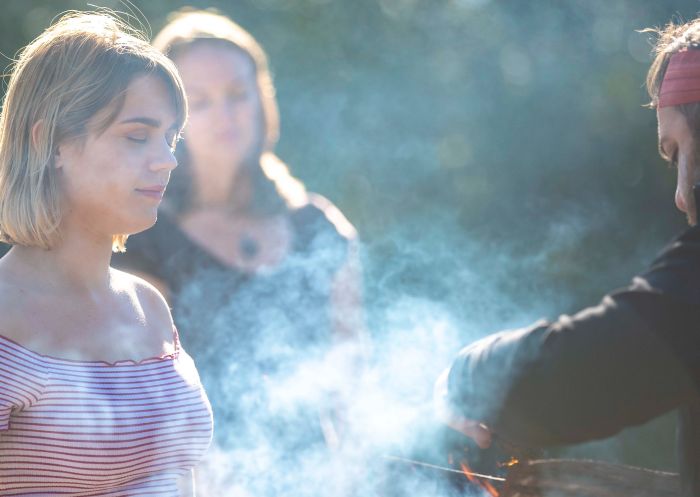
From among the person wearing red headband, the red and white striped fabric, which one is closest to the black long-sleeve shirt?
the person wearing red headband

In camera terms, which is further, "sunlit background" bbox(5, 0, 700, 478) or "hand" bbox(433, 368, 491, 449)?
"sunlit background" bbox(5, 0, 700, 478)

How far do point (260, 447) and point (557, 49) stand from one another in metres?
3.78

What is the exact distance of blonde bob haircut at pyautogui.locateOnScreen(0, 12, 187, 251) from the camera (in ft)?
6.86

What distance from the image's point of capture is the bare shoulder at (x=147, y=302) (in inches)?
93.9

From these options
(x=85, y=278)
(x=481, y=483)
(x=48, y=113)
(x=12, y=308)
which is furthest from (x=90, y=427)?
(x=481, y=483)

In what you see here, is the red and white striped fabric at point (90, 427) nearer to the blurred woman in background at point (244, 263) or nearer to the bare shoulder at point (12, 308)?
the bare shoulder at point (12, 308)

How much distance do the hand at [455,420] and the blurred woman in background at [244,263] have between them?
116cm

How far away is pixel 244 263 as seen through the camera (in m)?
3.19

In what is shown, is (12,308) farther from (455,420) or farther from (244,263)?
(244,263)

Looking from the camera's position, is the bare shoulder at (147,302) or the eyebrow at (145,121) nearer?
the eyebrow at (145,121)

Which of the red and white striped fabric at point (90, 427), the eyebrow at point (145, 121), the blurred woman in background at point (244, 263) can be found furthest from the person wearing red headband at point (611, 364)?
the blurred woman in background at point (244, 263)

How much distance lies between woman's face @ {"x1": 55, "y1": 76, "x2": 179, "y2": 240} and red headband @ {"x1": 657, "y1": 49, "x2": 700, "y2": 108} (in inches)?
53.7

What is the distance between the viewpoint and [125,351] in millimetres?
2180

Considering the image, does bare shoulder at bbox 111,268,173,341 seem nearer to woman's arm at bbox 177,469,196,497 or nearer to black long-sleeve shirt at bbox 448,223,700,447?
woman's arm at bbox 177,469,196,497
